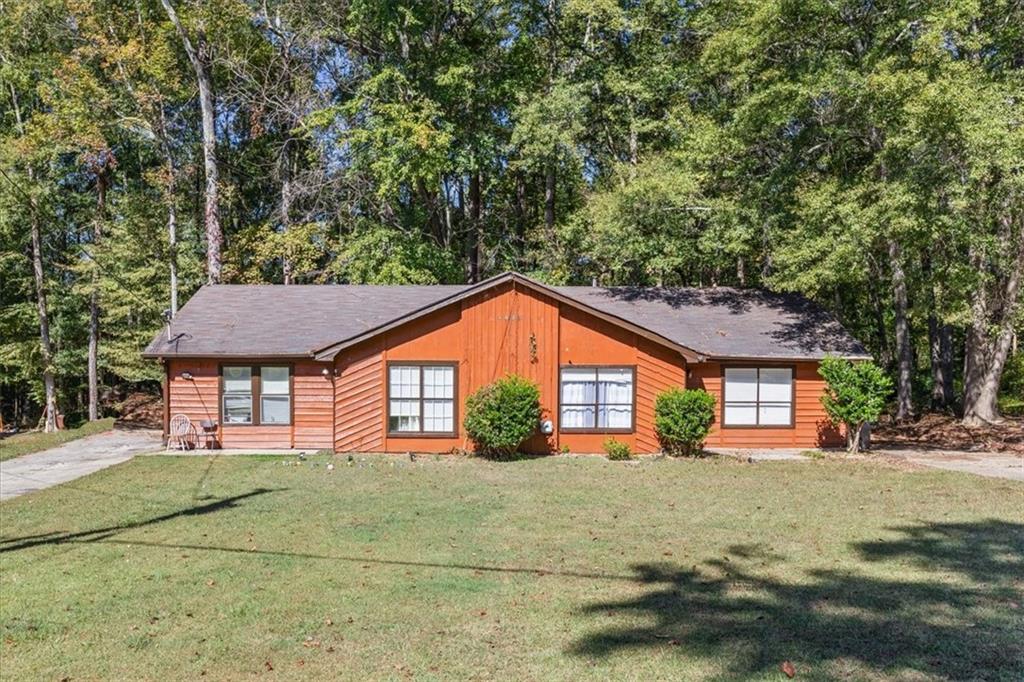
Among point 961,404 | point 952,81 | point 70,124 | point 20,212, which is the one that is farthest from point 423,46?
point 961,404

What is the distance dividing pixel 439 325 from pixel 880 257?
1280 cm

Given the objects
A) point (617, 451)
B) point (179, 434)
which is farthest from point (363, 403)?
point (617, 451)

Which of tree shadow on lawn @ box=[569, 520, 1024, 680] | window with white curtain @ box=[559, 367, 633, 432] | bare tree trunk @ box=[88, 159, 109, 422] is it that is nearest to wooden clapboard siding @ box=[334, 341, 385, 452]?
window with white curtain @ box=[559, 367, 633, 432]

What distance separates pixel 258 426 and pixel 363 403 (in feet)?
8.83

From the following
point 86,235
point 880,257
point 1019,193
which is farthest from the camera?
point 86,235

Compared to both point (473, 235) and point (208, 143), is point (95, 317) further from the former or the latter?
point (473, 235)

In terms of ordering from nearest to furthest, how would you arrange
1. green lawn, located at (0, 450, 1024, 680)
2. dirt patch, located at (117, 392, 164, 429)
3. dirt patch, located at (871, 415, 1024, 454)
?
green lawn, located at (0, 450, 1024, 680), dirt patch, located at (871, 415, 1024, 454), dirt patch, located at (117, 392, 164, 429)

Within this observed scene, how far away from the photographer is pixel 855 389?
15.4 meters

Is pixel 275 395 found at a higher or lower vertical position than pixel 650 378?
lower

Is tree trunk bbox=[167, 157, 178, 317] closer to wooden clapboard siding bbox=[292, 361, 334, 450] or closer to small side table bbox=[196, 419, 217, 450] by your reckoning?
small side table bbox=[196, 419, 217, 450]

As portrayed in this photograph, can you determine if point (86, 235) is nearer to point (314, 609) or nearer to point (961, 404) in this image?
point (314, 609)

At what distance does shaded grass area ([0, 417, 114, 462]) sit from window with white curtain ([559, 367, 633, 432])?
12369 mm

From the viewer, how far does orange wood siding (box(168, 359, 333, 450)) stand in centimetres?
1670

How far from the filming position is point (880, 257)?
20.4m
